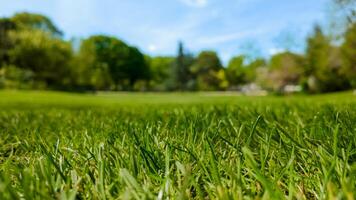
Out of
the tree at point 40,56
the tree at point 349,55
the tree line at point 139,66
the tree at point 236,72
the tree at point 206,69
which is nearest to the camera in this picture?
the tree at point 349,55

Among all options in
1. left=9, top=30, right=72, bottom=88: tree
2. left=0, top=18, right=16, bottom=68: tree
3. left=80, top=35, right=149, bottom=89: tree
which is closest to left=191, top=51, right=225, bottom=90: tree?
left=80, top=35, right=149, bottom=89: tree

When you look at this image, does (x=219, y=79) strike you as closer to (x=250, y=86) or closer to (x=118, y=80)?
(x=250, y=86)

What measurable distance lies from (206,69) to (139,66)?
74.8ft

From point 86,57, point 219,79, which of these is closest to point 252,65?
point 219,79

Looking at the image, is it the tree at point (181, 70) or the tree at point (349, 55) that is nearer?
the tree at point (349, 55)

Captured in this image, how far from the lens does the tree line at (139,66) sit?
44531mm

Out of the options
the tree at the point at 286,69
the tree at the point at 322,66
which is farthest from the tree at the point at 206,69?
the tree at the point at 322,66

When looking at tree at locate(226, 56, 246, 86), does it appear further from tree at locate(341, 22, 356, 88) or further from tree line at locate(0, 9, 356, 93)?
tree at locate(341, 22, 356, 88)

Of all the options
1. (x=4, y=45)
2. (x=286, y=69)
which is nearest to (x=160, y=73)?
(x=286, y=69)

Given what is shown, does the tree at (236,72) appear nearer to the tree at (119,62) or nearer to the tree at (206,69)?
the tree at (206,69)

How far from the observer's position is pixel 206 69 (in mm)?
99500

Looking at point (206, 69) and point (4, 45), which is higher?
point (4, 45)

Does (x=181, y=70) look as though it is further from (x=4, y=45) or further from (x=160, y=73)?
(x=4, y=45)

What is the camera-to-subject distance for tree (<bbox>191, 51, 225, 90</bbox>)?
9275 cm
